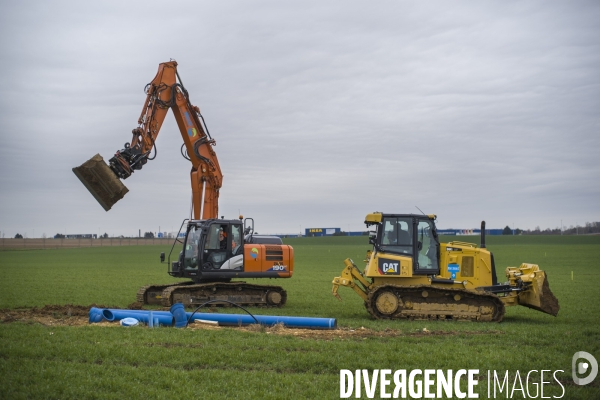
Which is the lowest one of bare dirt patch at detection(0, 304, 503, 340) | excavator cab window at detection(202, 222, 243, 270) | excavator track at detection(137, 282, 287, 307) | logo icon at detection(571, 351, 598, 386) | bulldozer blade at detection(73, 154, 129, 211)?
logo icon at detection(571, 351, 598, 386)

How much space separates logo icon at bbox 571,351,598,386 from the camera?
1126 centimetres

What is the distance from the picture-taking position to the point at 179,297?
2189 centimetres

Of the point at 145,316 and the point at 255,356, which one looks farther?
the point at 145,316

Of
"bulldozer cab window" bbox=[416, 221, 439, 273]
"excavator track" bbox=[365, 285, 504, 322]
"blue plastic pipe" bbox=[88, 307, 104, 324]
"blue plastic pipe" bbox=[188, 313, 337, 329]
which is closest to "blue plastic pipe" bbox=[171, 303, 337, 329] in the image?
"blue plastic pipe" bbox=[188, 313, 337, 329]

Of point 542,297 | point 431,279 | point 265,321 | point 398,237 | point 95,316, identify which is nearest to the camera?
point 265,321

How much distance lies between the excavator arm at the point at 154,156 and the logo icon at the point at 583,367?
44.6 feet

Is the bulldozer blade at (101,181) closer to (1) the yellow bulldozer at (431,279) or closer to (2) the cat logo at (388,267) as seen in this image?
(1) the yellow bulldozer at (431,279)

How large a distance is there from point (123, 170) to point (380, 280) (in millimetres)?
8657

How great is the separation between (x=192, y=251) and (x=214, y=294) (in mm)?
1665

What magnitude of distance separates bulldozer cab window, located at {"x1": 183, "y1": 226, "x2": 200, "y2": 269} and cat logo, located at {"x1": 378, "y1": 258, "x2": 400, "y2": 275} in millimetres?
6693

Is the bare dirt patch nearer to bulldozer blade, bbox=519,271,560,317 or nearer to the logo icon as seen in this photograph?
bulldozer blade, bbox=519,271,560,317

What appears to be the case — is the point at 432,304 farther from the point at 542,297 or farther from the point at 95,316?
the point at 95,316

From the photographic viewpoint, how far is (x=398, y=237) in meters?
19.6

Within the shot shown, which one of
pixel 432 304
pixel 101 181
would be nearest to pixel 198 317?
pixel 101 181
